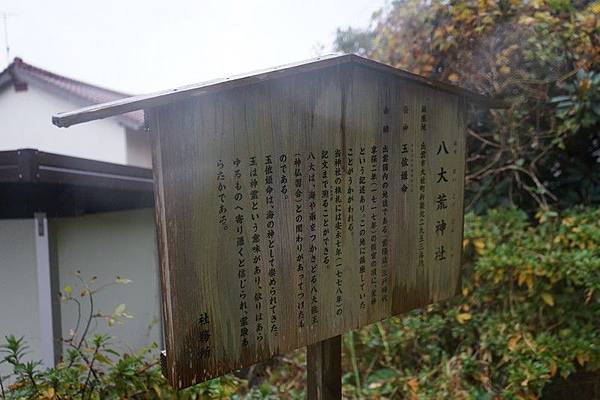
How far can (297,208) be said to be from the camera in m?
1.73

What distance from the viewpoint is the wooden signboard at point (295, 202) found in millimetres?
1496

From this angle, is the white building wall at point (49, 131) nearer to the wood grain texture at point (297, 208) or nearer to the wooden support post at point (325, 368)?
the wooden support post at point (325, 368)

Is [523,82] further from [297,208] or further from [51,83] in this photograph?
[51,83]

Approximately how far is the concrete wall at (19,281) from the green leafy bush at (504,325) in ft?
8.71

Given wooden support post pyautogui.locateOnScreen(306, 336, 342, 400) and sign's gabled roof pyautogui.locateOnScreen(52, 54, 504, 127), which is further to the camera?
wooden support post pyautogui.locateOnScreen(306, 336, 342, 400)

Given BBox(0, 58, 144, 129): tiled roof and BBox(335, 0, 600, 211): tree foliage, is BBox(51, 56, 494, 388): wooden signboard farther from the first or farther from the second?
BBox(0, 58, 144, 129): tiled roof

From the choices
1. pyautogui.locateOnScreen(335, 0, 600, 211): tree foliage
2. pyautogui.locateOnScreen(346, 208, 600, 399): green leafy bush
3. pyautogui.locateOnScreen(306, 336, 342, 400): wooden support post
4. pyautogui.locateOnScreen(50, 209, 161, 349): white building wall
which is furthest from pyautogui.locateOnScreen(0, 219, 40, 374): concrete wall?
pyautogui.locateOnScreen(335, 0, 600, 211): tree foliage

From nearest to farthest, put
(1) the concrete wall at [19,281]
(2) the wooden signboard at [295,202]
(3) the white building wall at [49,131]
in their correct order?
(2) the wooden signboard at [295,202] < (1) the concrete wall at [19,281] < (3) the white building wall at [49,131]

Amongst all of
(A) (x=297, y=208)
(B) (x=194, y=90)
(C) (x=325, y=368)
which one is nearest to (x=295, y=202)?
(A) (x=297, y=208)

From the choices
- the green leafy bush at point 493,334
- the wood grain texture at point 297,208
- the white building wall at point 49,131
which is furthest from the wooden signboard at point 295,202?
the white building wall at point 49,131

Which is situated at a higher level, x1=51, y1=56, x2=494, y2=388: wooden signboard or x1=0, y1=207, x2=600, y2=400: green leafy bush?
x1=51, y1=56, x2=494, y2=388: wooden signboard

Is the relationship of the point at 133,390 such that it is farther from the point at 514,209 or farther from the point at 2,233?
the point at 514,209

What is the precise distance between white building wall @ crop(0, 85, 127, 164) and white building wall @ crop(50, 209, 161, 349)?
5102 mm

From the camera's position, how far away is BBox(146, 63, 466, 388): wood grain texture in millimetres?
1503
